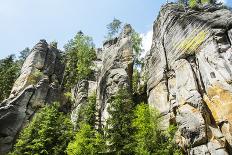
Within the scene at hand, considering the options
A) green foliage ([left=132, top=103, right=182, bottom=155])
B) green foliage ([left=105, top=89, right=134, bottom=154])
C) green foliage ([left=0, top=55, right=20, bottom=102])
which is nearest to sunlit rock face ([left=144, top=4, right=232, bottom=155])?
green foliage ([left=132, top=103, right=182, bottom=155])

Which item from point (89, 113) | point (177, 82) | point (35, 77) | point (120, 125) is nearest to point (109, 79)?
point (89, 113)

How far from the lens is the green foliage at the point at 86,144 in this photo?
2977 cm

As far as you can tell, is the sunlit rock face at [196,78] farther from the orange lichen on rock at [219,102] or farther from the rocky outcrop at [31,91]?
the rocky outcrop at [31,91]

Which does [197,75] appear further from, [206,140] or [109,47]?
[109,47]

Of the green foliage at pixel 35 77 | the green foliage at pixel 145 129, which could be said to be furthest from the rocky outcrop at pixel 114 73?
the green foliage at pixel 35 77

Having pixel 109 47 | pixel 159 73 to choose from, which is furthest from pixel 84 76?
pixel 159 73

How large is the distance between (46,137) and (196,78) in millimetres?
17716

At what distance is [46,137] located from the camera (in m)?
33.5

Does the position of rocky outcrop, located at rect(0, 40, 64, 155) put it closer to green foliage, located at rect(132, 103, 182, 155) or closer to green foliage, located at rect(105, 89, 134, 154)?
green foliage, located at rect(105, 89, 134, 154)

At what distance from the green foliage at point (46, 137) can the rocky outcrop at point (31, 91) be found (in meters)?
5.50

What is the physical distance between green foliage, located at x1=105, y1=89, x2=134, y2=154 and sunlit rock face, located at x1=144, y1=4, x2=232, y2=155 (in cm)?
414

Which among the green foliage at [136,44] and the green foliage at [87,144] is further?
the green foliage at [136,44]

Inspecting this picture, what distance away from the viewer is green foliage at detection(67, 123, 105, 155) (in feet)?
97.7

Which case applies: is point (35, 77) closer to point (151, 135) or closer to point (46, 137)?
point (46, 137)
